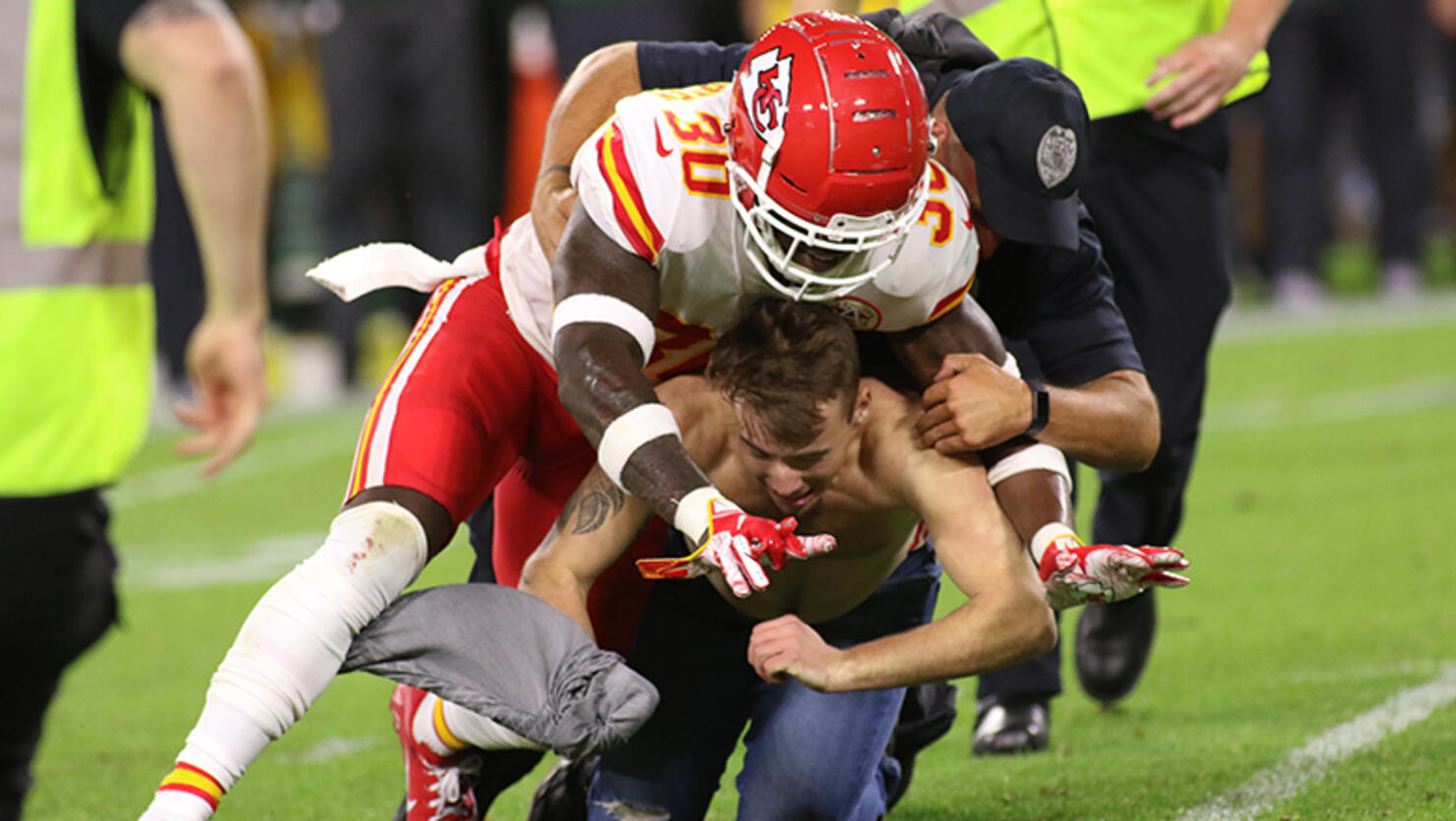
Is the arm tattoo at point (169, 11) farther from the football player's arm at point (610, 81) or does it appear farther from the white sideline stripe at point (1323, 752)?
the white sideline stripe at point (1323, 752)

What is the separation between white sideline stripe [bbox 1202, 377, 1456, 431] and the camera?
9.63m

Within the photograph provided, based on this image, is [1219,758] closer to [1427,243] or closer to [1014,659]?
[1014,659]

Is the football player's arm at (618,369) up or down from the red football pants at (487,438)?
up

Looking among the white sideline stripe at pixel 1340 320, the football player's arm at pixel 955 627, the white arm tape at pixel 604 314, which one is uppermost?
the white arm tape at pixel 604 314

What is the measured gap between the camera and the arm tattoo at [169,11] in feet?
9.97

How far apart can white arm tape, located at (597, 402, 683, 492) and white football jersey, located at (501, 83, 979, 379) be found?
0.33 metres

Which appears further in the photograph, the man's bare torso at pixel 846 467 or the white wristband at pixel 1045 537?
the man's bare torso at pixel 846 467

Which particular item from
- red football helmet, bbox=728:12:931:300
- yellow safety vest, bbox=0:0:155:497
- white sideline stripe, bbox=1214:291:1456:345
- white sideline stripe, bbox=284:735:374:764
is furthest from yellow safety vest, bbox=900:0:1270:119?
white sideline stripe, bbox=1214:291:1456:345

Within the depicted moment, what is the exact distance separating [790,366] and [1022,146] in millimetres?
565

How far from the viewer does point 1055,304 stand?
382 cm

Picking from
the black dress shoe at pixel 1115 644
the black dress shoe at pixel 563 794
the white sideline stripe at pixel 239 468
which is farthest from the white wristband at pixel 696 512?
the white sideline stripe at pixel 239 468

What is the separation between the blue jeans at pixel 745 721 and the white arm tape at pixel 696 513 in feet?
2.66

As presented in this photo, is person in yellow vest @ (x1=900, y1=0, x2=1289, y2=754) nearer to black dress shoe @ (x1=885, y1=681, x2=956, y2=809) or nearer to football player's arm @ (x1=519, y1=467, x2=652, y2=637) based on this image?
black dress shoe @ (x1=885, y1=681, x2=956, y2=809)

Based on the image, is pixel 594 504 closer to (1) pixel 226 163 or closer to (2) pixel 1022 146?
(1) pixel 226 163
